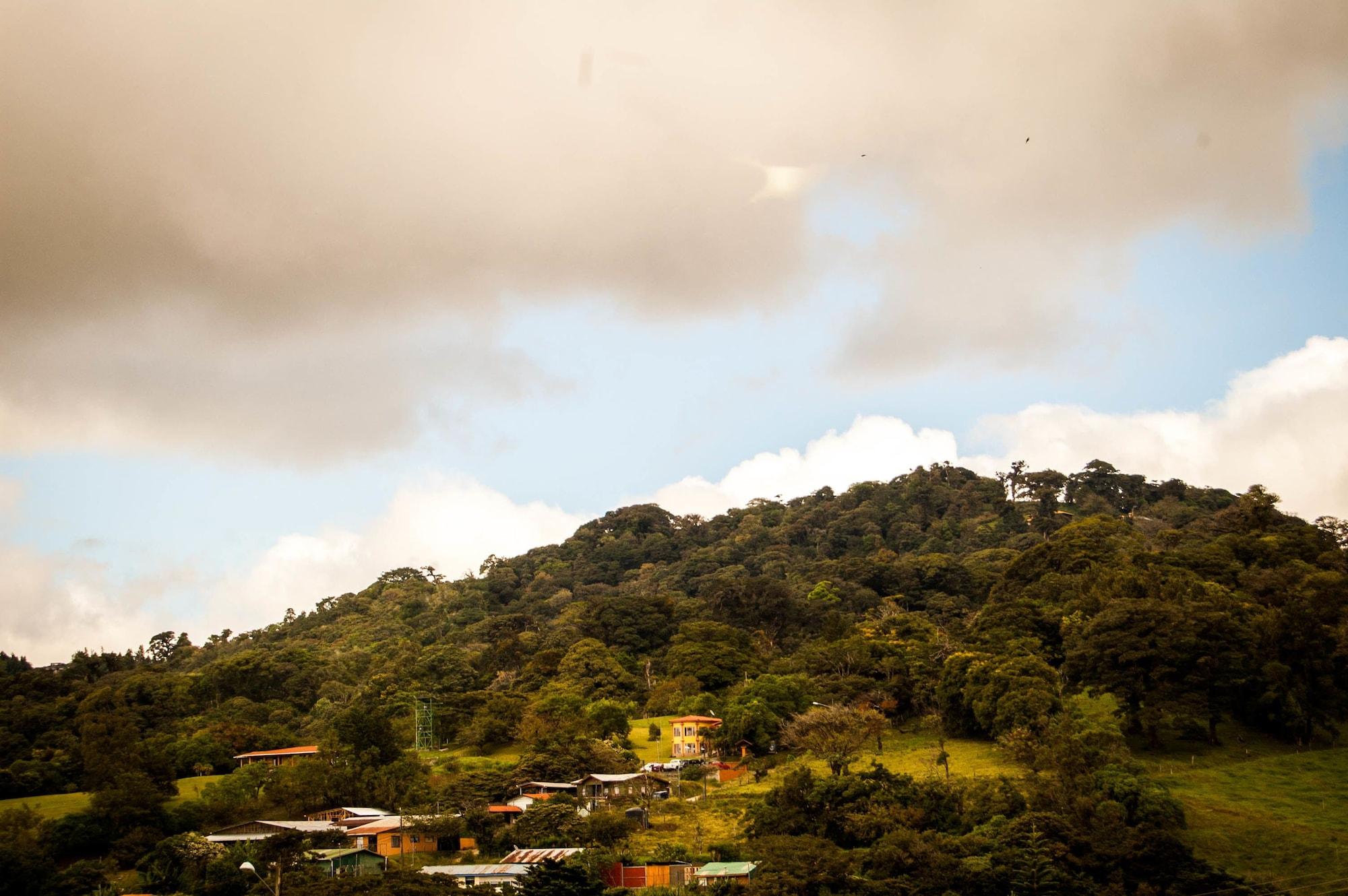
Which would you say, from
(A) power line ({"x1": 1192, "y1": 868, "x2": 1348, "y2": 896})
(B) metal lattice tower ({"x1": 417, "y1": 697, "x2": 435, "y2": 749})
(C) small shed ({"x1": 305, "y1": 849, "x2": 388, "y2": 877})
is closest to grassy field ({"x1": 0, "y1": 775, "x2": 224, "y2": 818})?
(B) metal lattice tower ({"x1": 417, "y1": 697, "x2": 435, "y2": 749})

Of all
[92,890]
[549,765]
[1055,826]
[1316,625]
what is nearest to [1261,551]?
[1316,625]

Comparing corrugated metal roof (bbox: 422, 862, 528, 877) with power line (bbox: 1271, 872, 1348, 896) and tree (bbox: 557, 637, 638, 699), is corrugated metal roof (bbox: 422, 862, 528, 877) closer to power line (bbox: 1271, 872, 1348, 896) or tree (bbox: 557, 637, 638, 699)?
power line (bbox: 1271, 872, 1348, 896)

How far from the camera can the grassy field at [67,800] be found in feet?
148

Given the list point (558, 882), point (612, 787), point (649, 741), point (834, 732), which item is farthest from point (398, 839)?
point (649, 741)

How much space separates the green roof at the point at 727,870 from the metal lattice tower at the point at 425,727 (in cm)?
2787

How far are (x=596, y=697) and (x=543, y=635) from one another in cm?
2171

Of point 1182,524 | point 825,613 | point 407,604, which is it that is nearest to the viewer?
point 825,613

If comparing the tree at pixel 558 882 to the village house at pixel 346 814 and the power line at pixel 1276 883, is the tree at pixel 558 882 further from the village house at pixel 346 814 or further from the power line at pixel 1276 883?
the power line at pixel 1276 883

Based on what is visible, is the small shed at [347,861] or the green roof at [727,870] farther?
the small shed at [347,861]

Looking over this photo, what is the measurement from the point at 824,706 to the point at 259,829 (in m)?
23.8

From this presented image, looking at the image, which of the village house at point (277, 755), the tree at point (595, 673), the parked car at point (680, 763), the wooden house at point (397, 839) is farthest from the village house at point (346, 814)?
the tree at point (595, 673)

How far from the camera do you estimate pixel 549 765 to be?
44531mm

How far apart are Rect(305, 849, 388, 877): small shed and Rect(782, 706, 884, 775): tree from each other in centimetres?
1609

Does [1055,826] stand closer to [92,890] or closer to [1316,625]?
[1316,625]
